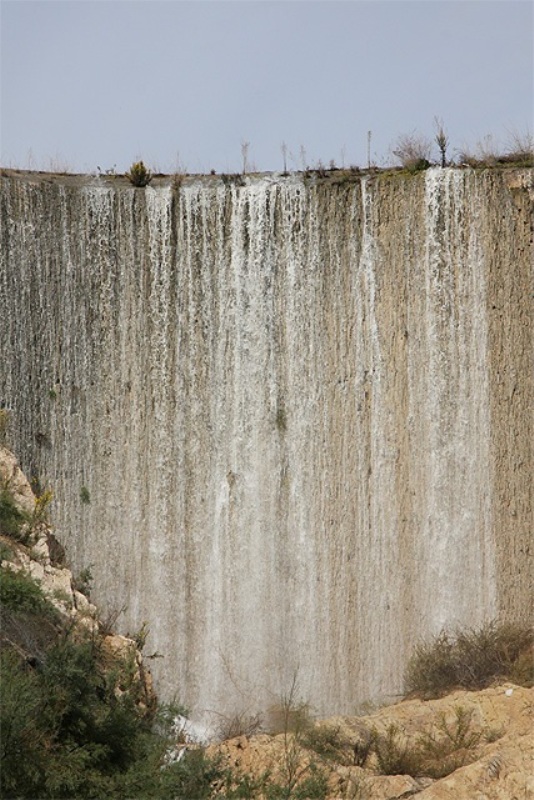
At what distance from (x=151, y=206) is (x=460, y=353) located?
452 cm

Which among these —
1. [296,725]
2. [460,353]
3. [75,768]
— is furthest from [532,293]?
[75,768]

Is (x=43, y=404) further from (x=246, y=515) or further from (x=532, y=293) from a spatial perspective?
(x=532, y=293)

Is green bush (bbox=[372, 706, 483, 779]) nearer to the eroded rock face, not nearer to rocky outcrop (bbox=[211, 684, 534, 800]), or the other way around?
rocky outcrop (bbox=[211, 684, 534, 800])

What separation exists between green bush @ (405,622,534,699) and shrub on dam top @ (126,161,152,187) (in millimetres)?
7083

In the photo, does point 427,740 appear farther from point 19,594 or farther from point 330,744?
point 19,594

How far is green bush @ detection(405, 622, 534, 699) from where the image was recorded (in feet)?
46.4

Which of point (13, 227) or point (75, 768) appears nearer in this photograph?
point (75, 768)

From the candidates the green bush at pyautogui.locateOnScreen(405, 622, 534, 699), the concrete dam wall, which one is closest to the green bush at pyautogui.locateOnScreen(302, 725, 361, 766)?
the green bush at pyautogui.locateOnScreen(405, 622, 534, 699)

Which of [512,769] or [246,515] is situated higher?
[246,515]

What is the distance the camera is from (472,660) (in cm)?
1444

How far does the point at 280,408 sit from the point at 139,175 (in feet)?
11.9

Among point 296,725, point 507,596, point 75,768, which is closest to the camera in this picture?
point 75,768

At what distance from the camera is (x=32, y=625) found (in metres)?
11.5

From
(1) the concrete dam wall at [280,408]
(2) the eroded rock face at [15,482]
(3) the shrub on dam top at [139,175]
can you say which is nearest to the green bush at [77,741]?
(2) the eroded rock face at [15,482]
